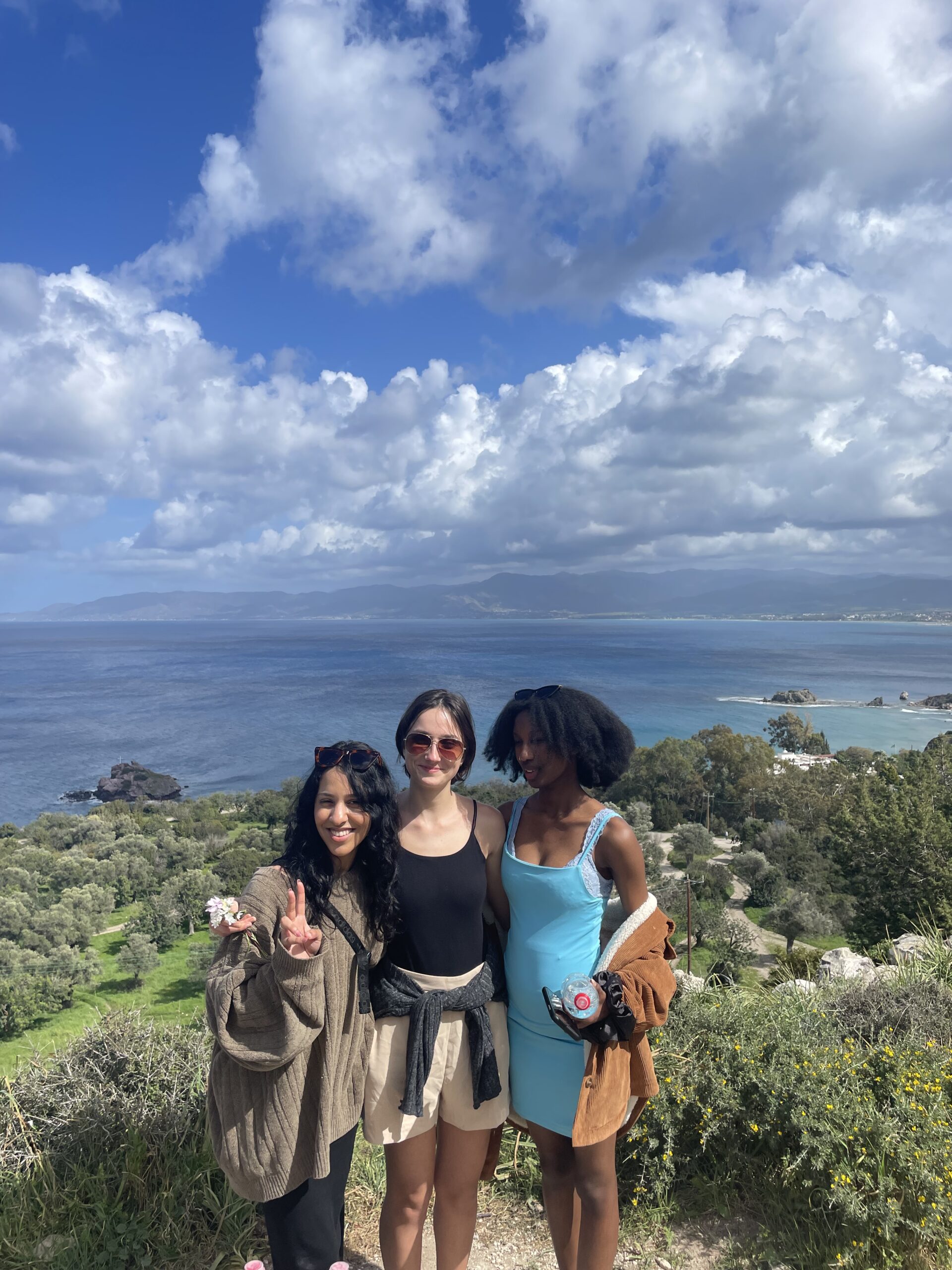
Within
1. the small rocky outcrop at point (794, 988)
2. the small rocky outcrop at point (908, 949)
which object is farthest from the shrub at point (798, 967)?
the small rocky outcrop at point (794, 988)

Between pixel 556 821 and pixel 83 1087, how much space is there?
2.53 m

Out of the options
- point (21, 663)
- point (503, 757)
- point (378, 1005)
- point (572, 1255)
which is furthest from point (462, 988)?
point (21, 663)

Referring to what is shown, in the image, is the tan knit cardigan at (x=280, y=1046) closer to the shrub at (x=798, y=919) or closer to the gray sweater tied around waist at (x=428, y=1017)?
the gray sweater tied around waist at (x=428, y=1017)

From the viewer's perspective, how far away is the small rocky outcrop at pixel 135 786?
173 feet

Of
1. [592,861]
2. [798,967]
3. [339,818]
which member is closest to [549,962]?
[592,861]

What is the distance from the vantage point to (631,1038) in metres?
2.40

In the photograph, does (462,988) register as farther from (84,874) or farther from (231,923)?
(84,874)

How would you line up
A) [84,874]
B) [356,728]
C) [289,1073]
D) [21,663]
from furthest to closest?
[21,663], [356,728], [84,874], [289,1073]

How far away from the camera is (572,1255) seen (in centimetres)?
250

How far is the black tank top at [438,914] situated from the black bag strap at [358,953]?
145mm

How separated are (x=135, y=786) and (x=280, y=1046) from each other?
190ft

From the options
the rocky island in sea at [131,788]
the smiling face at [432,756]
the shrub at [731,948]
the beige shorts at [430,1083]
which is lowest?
the rocky island in sea at [131,788]

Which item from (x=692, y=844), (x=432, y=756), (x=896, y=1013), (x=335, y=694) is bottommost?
(x=335, y=694)

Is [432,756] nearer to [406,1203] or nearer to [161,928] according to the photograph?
[406,1203]
